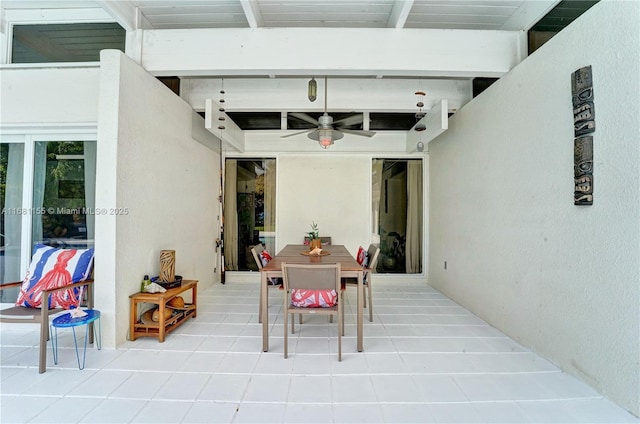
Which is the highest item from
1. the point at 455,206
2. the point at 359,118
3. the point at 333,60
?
the point at 333,60

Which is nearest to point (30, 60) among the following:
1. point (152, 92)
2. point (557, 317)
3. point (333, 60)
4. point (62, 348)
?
point (152, 92)

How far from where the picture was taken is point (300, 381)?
7.14 feet

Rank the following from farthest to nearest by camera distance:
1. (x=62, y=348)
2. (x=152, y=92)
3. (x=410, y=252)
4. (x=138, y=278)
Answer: (x=410, y=252) < (x=152, y=92) < (x=138, y=278) < (x=62, y=348)

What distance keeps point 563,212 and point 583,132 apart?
0.62 m

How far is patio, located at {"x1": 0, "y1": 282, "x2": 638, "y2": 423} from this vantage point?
1821mm

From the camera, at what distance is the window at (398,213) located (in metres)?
5.53

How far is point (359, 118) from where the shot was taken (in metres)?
3.71

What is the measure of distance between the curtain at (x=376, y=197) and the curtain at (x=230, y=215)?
261 centimetres

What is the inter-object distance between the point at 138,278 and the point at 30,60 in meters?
2.85

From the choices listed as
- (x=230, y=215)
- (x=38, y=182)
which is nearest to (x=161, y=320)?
(x=38, y=182)

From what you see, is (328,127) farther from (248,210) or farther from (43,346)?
(43,346)

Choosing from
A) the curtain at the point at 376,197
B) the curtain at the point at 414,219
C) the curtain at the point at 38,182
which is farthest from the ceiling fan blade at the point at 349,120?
the curtain at the point at 38,182

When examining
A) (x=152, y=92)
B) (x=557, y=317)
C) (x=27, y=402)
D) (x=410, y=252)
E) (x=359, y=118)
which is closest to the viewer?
(x=27, y=402)

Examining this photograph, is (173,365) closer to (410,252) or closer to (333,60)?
(333,60)
